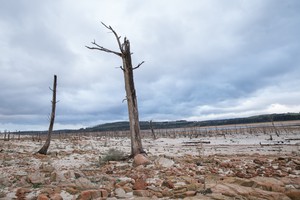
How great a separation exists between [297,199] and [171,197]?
7.78ft

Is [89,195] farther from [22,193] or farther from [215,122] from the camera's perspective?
[215,122]

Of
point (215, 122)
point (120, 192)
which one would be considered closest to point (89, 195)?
point (120, 192)

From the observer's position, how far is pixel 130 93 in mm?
11539

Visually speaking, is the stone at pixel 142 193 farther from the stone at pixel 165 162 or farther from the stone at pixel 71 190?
the stone at pixel 165 162

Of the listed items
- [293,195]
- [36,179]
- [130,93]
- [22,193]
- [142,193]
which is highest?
[130,93]

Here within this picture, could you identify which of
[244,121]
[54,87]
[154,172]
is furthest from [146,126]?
[154,172]

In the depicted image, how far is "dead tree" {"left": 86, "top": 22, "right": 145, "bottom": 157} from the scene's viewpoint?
11.0 meters

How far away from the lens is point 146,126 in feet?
543

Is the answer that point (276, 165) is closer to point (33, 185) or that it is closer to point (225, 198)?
point (225, 198)

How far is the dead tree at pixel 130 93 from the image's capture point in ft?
36.2

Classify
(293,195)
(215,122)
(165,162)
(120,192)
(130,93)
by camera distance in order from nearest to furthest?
(293,195) < (120,192) < (165,162) < (130,93) < (215,122)

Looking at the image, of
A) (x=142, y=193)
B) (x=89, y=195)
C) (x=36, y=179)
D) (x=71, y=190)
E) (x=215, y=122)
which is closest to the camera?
(x=89, y=195)

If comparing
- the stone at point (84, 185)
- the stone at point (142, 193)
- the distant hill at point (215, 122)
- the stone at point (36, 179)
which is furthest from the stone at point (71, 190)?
the distant hill at point (215, 122)

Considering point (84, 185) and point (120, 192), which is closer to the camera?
point (120, 192)
